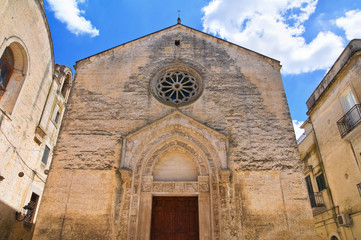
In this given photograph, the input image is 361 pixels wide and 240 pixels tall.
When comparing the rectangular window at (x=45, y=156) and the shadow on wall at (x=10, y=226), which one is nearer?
the shadow on wall at (x=10, y=226)

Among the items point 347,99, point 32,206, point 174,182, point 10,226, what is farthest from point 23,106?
point 347,99

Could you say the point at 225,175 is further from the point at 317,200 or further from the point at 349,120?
the point at 317,200

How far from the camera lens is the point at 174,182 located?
7711 millimetres

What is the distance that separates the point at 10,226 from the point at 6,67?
6.47 m

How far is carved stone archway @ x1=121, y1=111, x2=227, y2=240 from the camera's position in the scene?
7109 mm

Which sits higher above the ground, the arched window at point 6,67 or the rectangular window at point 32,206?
the arched window at point 6,67

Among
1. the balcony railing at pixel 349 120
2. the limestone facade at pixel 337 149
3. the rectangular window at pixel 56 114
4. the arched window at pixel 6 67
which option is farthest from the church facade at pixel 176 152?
the rectangular window at pixel 56 114

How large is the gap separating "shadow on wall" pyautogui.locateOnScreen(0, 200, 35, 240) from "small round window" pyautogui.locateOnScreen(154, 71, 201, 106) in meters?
7.64

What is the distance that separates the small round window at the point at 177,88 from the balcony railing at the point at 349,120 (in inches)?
242

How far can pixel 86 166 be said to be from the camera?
7.84 m

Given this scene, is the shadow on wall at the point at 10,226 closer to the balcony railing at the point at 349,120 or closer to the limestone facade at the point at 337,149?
the limestone facade at the point at 337,149

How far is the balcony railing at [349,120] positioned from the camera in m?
9.90

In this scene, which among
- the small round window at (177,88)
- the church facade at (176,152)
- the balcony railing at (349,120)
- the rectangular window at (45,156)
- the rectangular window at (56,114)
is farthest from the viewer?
the rectangular window at (56,114)

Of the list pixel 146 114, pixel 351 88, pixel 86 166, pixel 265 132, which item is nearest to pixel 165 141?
pixel 146 114
